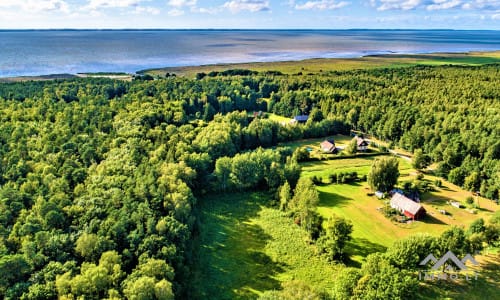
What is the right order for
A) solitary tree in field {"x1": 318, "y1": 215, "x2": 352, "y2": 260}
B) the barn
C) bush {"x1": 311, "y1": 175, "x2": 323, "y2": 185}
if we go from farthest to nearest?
bush {"x1": 311, "y1": 175, "x2": 323, "y2": 185} < the barn < solitary tree in field {"x1": 318, "y1": 215, "x2": 352, "y2": 260}

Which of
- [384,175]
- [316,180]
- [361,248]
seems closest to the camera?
[361,248]

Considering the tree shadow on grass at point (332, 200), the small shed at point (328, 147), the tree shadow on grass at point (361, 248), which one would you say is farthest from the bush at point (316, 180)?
the tree shadow on grass at point (361, 248)

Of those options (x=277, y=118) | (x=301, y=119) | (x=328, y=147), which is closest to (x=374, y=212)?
(x=328, y=147)

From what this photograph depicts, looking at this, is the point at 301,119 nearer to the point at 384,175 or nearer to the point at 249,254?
the point at 384,175

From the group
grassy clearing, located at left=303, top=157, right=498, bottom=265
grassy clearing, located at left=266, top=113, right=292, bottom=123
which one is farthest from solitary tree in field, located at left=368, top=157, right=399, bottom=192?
grassy clearing, located at left=266, top=113, right=292, bottom=123

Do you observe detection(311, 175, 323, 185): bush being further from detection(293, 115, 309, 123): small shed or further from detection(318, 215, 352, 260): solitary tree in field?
detection(293, 115, 309, 123): small shed

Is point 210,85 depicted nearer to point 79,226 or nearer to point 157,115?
point 157,115

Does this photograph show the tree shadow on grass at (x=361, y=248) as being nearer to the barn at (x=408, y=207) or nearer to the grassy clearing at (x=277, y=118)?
the barn at (x=408, y=207)

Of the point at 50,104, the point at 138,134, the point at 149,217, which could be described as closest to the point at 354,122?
the point at 138,134
